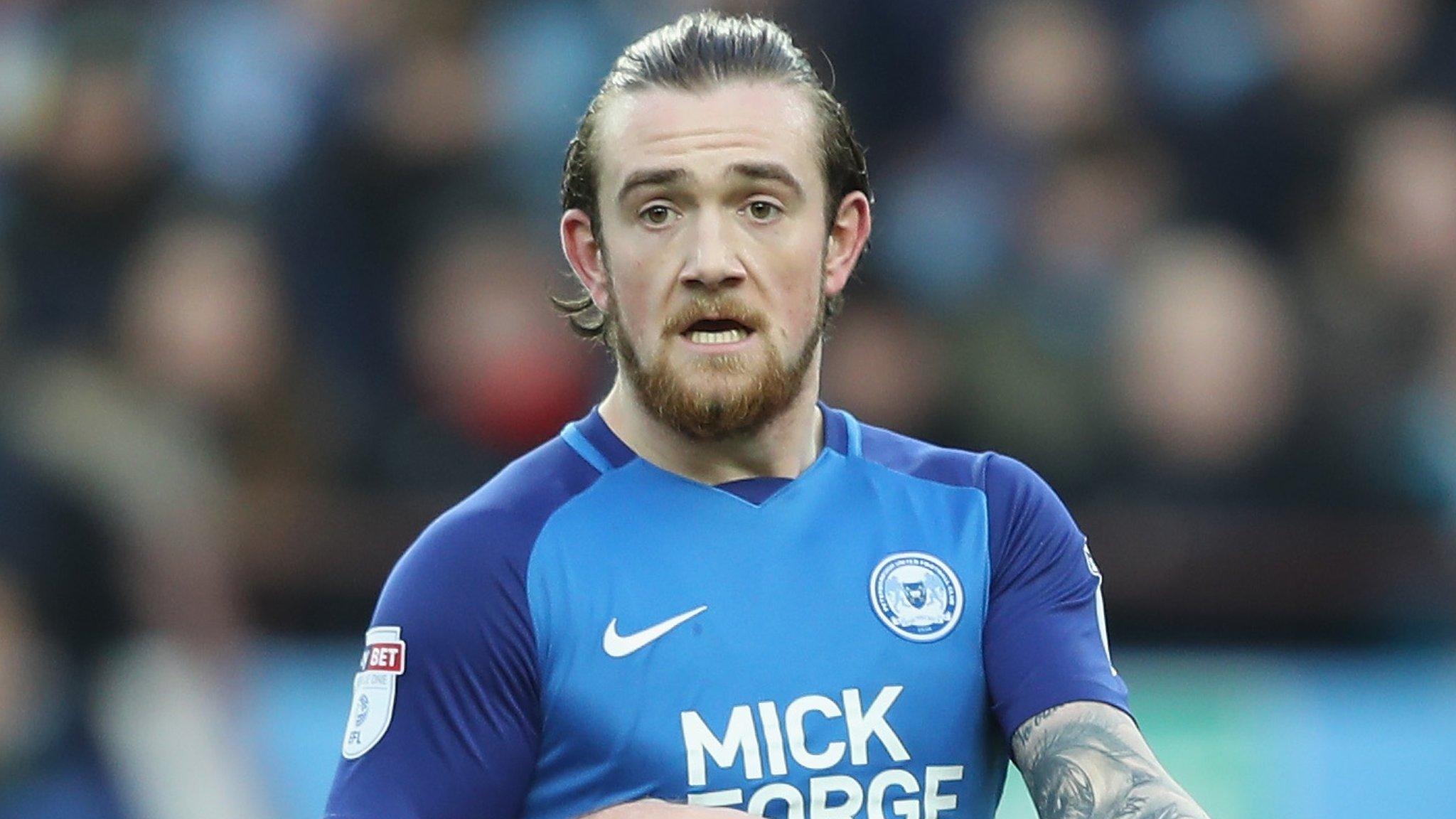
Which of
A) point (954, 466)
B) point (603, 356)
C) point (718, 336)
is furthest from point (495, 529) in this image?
point (603, 356)

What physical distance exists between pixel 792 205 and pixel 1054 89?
5.17 m

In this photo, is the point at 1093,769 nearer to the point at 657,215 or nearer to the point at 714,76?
the point at 657,215

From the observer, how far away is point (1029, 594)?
13.8ft

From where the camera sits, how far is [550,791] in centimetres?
401

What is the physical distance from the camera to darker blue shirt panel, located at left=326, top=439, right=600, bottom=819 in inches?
154

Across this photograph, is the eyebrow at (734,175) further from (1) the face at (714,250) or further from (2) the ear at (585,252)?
(2) the ear at (585,252)

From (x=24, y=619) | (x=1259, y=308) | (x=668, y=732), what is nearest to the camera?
(x=668, y=732)

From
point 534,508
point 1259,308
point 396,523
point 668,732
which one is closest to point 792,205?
point 534,508

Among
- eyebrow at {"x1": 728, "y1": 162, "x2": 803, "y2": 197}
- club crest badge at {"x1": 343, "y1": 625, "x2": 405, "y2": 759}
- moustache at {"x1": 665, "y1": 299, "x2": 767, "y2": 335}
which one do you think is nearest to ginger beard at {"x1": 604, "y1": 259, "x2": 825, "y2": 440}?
moustache at {"x1": 665, "y1": 299, "x2": 767, "y2": 335}

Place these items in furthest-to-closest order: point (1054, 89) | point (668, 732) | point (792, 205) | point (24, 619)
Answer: point (1054, 89) < point (24, 619) < point (792, 205) < point (668, 732)

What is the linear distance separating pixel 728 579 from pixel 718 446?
11.3 inches

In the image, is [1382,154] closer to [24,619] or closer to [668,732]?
[24,619]

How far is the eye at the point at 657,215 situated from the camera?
4184 mm

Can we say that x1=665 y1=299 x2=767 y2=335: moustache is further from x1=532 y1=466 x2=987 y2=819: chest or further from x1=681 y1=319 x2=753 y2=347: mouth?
x1=532 y1=466 x2=987 y2=819: chest
